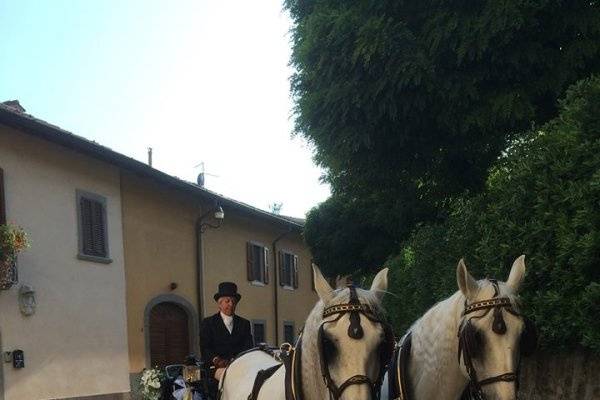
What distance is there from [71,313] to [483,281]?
10.5 meters

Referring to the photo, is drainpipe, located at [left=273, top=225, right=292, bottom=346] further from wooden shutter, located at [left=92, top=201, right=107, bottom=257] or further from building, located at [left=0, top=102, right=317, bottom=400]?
wooden shutter, located at [left=92, top=201, right=107, bottom=257]

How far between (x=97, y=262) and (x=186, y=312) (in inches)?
159

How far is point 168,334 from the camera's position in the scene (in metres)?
16.5

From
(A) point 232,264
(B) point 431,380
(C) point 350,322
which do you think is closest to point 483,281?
(B) point 431,380

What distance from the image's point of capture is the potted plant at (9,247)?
10.4 metres

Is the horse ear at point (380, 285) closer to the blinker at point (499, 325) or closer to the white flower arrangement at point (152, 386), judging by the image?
the blinker at point (499, 325)

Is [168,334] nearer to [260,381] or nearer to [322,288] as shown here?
[260,381]

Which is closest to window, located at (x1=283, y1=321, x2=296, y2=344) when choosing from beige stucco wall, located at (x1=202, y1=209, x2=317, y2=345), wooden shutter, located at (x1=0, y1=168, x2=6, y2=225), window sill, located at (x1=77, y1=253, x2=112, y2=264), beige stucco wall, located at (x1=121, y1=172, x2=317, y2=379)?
beige stucco wall, located at (x1=202, y1=209, x2=317, y2=345)

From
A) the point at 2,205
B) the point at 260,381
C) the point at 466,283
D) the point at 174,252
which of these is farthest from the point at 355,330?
the point at 174,252

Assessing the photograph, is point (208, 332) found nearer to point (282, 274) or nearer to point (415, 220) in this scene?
point (415, 220)

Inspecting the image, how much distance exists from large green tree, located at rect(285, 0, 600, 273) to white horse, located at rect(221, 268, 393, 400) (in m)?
5.26

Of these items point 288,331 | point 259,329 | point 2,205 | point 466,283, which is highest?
point 2,205

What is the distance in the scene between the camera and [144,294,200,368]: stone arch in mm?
15305

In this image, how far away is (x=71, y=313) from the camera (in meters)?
13.0
